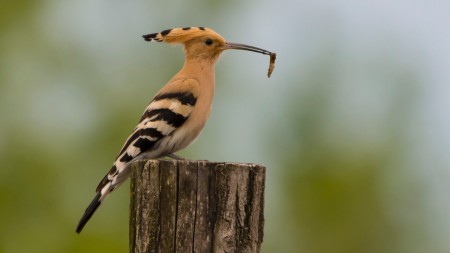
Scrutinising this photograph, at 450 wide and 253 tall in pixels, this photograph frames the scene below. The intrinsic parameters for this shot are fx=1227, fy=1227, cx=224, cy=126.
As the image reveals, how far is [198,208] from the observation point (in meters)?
4.18

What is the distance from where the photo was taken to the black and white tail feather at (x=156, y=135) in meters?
5.35

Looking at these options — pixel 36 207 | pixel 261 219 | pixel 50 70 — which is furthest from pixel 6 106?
pixel 261 219

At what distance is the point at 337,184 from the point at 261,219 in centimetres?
1141

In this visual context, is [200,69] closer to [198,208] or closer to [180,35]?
[180,35]

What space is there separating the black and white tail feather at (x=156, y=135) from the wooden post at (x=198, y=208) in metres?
1.09

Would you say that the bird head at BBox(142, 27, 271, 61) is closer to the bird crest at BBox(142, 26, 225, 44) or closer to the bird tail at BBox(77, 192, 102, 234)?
the bird crest at BBox(142, 26, 225, 44)

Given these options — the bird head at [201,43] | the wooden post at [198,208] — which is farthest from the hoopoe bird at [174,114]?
the wooden post at [198,208]

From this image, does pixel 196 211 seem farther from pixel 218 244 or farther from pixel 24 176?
pixel 24 176

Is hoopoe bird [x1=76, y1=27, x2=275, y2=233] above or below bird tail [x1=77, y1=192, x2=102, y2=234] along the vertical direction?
above

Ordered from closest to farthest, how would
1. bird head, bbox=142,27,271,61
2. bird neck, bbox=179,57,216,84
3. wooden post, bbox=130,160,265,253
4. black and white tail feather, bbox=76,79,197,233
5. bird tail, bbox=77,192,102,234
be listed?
wooden post, bbox=130,160,265,253 < bird tail, bbox=77,192,102,234 < black and white tail feather, bbox=76,79,197,233 < bird neck, bbox=179,57,216,84 < bird head, bbox=142,27,271,61

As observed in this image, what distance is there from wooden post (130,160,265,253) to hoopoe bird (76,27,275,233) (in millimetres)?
964

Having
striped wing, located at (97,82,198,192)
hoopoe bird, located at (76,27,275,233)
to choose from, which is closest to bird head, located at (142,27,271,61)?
hoopoe bird, located at (76,27,275,233)

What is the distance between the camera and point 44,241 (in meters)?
14.6

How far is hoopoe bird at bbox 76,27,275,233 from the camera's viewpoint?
5375 millimetres
